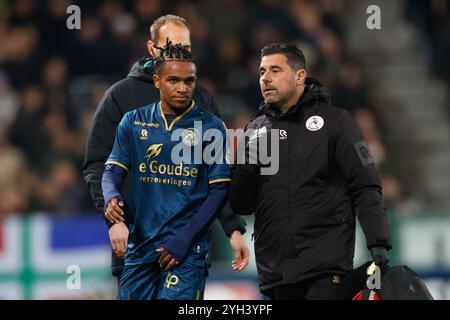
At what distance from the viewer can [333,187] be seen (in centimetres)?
604

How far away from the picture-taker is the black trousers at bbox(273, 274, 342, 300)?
5.92m

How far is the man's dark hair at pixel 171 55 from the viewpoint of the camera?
6.05 metres

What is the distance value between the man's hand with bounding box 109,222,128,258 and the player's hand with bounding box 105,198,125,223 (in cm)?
3

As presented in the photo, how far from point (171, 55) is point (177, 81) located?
0.17m

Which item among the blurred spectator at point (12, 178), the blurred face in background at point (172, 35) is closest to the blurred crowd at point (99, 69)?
the blurred spectator at point (12, 178)

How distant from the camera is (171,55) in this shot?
6074mm

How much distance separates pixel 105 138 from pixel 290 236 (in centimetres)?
135

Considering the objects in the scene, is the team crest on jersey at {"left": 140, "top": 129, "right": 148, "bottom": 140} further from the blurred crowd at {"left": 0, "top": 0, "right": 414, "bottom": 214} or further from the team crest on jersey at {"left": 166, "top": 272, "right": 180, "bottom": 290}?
the blurred crowd at {"left": 0, "top": 0, "right": 414, "bottom": 214}

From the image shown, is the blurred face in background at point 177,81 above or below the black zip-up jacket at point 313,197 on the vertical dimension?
above

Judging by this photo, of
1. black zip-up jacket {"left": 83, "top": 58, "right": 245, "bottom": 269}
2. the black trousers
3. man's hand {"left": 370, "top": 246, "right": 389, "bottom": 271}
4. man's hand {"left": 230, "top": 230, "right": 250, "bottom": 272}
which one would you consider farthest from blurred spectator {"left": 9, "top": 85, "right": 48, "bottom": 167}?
man's hand {"left": 370, "top": 246, "right": 389, "bottom": 271}

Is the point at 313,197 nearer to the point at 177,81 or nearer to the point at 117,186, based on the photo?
the point at 177,81

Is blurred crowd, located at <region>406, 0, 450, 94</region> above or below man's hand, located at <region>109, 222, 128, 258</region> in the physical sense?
above

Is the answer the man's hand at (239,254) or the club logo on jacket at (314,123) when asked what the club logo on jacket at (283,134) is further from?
the man's hand at (239,254)
